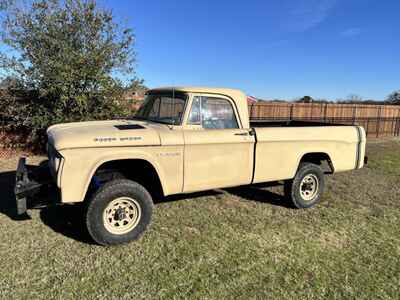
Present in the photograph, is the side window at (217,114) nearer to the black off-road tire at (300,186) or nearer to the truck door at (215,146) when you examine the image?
the truck door at (215,146)

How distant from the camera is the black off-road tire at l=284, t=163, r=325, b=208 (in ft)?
16.8

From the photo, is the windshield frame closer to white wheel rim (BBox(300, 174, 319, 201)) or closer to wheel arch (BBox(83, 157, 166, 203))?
wheel arch (BBox(83, 157, 166, 203))

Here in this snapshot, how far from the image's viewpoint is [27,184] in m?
3.68

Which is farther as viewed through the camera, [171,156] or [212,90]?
[212,90]

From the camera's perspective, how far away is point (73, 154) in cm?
343

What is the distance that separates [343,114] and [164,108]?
53.7 ft

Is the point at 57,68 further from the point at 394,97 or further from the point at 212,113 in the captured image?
the point at 394,97

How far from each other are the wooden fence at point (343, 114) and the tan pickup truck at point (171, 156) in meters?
11.0

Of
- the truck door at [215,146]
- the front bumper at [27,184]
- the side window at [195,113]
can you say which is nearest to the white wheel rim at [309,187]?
the truck door at [215,146]

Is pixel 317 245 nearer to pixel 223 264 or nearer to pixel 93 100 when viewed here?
pixel 223 264

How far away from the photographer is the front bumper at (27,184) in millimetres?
3619

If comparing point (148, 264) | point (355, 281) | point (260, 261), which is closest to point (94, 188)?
point (148, 264)

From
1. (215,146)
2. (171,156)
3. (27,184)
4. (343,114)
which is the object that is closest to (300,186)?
(215,146)

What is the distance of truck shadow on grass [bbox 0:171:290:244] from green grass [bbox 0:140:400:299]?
3cm
